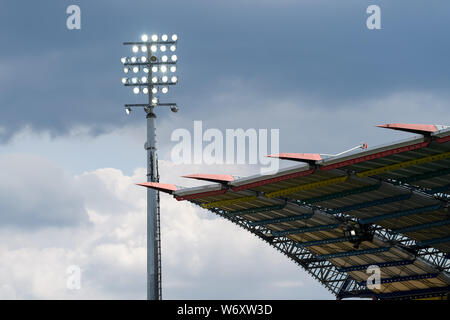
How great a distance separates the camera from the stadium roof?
46000mm

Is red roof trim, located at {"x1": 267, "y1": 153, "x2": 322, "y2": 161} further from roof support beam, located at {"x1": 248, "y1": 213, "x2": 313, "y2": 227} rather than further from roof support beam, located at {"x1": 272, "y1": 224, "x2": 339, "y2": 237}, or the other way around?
roof support beam, located at {"x1": 272, "y1": 224, "x2": 339, "y2": 237}

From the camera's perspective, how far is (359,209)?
57.1 meters

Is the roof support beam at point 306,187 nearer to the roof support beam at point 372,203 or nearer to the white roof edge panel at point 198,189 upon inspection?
the white roof edge panel at point 198,189

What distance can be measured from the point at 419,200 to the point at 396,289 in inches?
935

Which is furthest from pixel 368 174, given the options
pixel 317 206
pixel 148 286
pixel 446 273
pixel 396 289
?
pixel 396 289

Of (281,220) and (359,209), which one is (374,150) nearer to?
(359,209)

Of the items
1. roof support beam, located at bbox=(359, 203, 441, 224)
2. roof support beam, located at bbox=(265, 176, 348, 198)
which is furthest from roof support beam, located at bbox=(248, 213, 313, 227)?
roof support beam, located at bbox=(265, 176, 348, 198)

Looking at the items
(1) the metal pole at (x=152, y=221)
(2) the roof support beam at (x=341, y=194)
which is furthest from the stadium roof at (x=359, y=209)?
(1) the metal pole at (x=152, y=221)

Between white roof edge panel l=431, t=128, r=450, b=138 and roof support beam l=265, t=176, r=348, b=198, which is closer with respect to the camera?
white roof edge panel l=431, t=128, r=450, b=138

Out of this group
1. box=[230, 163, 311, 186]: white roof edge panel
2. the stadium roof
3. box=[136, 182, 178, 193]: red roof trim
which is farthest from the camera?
box=[136, 182, 178, 193]: red roof trim

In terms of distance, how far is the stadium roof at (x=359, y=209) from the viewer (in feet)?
151

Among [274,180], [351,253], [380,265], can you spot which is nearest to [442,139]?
[274,180]
